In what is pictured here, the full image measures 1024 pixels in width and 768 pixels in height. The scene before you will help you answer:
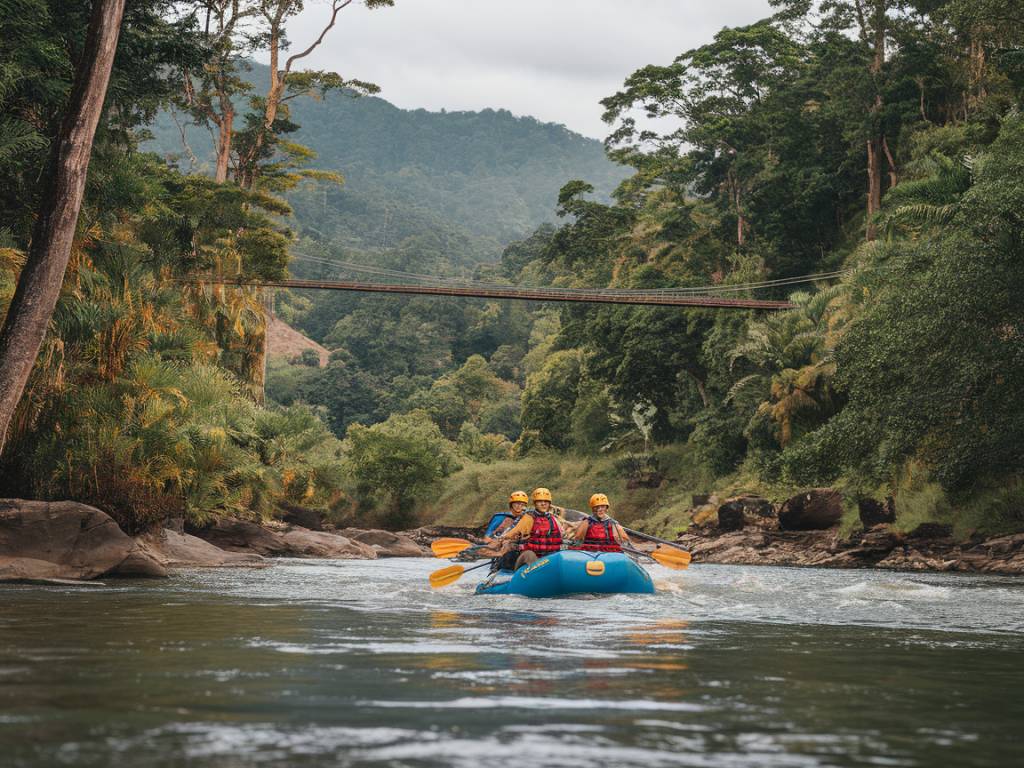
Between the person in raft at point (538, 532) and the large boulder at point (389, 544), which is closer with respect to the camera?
the person in raft at point (538, 532)

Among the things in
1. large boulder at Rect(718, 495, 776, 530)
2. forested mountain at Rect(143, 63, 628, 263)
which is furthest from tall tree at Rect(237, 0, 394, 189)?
forested mountain at Rect(143, 63, 628, 263)

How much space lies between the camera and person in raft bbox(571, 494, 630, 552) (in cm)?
1341

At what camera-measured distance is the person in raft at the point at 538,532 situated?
13.3m

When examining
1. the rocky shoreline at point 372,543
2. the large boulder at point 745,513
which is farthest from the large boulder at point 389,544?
the large boulder at point 745,513

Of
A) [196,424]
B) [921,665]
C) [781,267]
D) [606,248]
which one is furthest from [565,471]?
[921,665]

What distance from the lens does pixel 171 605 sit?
34.7 ft

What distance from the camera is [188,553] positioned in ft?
62.7

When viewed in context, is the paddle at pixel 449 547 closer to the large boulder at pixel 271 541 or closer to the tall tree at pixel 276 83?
the large boulder at pixel 271 541

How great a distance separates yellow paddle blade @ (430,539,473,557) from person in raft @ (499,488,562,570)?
3.77ft

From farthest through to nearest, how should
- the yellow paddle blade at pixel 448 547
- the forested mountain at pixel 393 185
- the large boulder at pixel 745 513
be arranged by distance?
the forested mountain at pixel 393 185, the large boulder at pixel 745 513, the yellow paddle blade at pixel 448 547

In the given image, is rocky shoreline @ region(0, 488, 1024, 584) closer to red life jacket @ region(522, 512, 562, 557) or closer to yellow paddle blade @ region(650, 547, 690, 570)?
red life jacket @ region(522, 512, 562, 557)

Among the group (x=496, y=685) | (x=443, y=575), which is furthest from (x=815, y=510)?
(x=496, y=685)

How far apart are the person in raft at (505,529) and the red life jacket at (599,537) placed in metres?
0.81

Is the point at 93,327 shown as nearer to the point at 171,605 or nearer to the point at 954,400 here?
the point at 171,605
